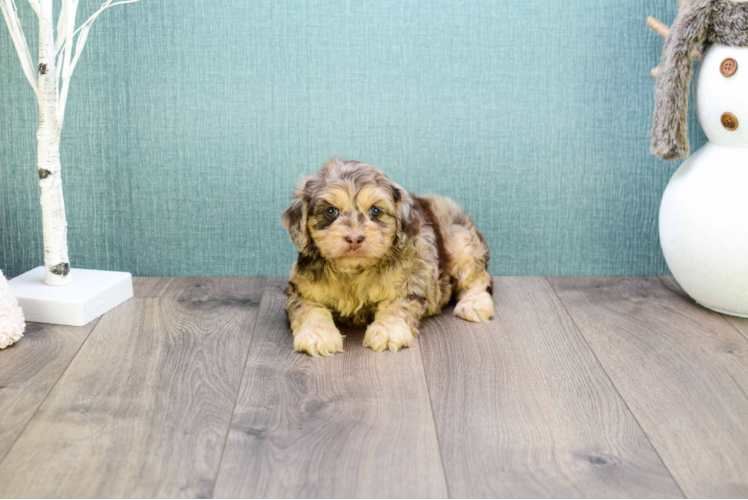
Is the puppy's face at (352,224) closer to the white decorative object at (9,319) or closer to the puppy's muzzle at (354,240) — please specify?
the puppy's muzzle at (354,240)

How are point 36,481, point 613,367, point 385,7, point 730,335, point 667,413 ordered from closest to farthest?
1. point 36,481
2. point 667,413
3. point 613,367
4. point 730,335
5. point 385,7

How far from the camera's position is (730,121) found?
2773 millimetres

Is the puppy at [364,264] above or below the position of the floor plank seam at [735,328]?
above

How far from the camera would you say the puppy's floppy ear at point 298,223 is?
2.64 m

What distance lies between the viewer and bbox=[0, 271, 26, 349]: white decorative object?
103 inches

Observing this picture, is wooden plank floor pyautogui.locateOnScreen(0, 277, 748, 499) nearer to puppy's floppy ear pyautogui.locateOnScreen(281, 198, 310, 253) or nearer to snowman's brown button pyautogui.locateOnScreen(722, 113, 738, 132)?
puppy's floppy ear pyautogui.locateOnScreen(281, 198, 310, 253)

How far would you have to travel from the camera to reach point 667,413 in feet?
7.13

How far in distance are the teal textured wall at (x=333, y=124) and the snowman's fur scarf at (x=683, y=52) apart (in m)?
0.43

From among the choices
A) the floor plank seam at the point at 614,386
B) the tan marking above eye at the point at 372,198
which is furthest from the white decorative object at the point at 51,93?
the floor plank seam at the point at 614,386

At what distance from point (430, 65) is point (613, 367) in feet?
5.13

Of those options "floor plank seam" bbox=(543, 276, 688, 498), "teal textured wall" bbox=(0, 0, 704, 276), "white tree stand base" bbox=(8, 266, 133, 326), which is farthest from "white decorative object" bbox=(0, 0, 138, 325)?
"floor plank seam" bbox=(543, 276, 688, 498)

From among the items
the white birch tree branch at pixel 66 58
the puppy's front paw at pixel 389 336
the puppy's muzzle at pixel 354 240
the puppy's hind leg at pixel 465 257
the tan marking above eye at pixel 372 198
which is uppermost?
the white birch tree branch at pixel 66 58

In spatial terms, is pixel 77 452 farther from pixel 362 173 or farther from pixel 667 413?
pixel 667 413

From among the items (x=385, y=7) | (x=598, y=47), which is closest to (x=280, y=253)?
(x=385, y=7)
